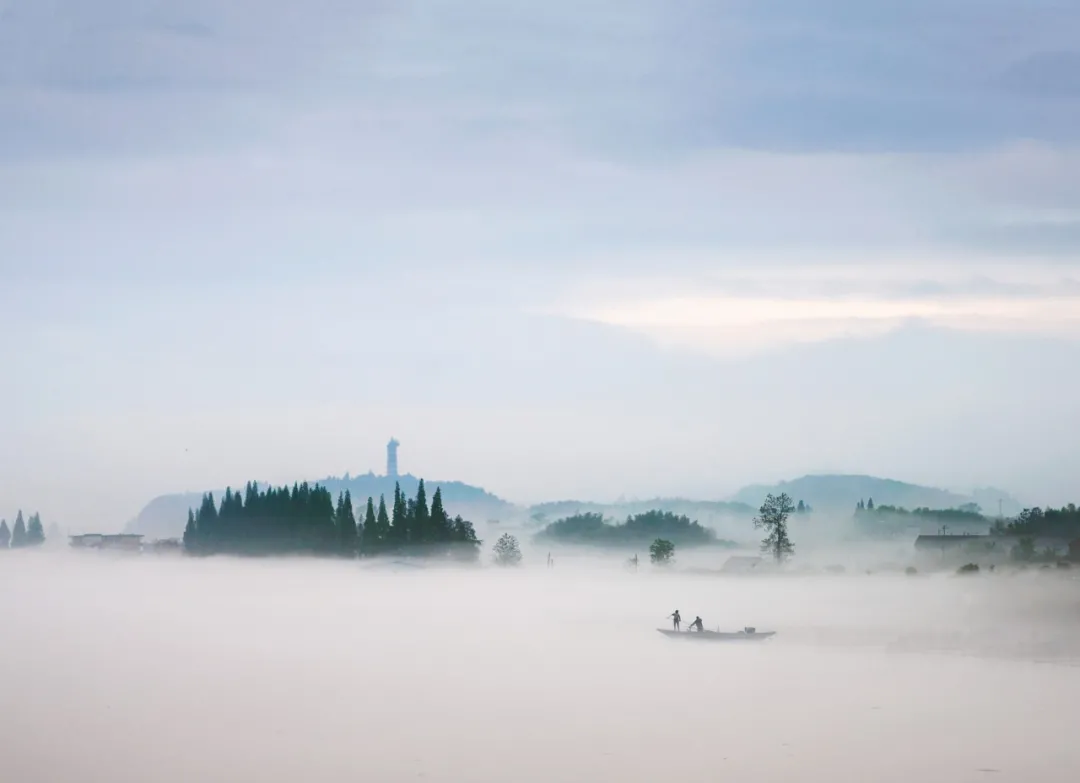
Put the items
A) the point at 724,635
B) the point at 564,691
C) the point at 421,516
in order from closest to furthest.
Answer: the point at 564,691, the point at 724,635, the point at 421,516

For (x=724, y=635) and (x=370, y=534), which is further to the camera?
(x=370, y=534)

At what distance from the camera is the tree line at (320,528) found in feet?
261

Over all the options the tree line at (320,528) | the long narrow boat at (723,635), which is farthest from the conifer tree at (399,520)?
the long narrow boat at (723,635)

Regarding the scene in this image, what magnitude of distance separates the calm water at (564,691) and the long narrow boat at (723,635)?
2.73 feet

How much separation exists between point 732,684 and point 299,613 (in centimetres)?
3893

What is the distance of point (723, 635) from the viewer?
54.9 meters

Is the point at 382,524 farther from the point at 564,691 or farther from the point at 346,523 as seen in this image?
the point at 564,691

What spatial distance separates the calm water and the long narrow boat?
0.83 metres

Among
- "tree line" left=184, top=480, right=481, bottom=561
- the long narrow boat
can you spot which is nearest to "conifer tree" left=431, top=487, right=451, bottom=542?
"tree line" left=184, top=480, right=481, bottom=561

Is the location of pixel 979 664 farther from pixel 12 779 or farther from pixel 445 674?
pixel 12 779

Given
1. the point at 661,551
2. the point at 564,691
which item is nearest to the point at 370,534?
the point at 661,551

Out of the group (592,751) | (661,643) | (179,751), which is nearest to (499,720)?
(592,751)

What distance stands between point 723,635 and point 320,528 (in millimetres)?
35917

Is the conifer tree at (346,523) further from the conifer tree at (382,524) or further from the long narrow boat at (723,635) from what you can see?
the long narrow boat at (723,635)
